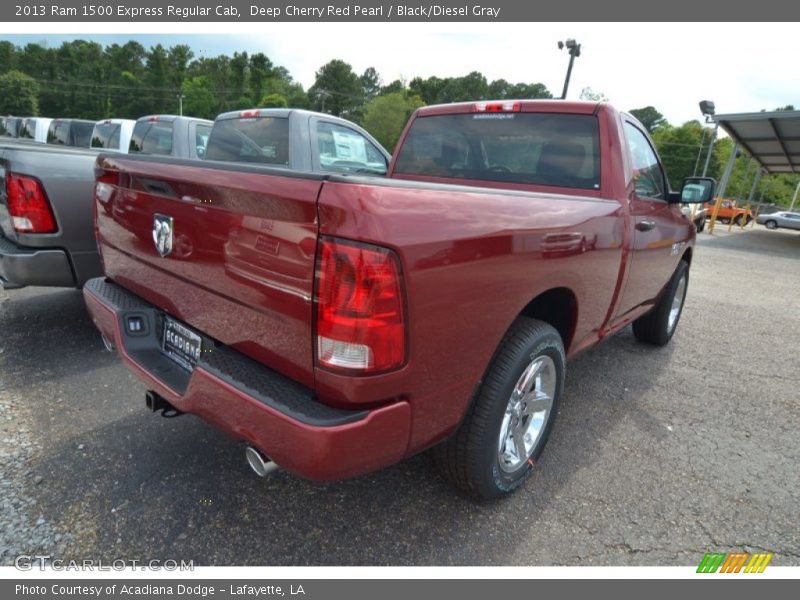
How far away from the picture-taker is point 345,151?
5.94 meters

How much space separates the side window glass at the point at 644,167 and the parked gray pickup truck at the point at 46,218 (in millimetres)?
3875

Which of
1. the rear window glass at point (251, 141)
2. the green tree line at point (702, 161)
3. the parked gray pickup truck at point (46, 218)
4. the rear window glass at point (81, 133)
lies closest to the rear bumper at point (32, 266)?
the parked gray pickup truck at point (46, 218)

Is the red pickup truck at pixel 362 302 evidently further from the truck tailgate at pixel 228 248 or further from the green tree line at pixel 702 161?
the green tree line at pixel 702 161

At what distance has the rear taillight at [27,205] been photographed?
129 inches

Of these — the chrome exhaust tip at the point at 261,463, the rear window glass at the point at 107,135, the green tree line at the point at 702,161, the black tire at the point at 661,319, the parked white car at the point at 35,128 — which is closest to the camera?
the chrome exhaust tip at the point at 261,463

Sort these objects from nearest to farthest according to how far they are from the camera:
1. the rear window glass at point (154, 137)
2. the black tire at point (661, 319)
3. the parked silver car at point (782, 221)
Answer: the black tire at point (661, 319) → the rear window glass at point (154, 137) → the parked silver car at point (782, 221)

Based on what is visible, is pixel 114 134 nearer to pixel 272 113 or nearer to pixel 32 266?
pixel 272 113

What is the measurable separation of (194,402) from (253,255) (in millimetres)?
620

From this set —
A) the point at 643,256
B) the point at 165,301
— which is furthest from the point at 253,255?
the point at 643,256

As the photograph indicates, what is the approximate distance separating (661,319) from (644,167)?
1.67m

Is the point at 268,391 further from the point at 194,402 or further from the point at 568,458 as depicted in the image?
the point at 568,458

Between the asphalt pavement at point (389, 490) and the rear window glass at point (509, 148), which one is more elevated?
the rear window glass at point (509, 148)

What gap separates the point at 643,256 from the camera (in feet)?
10.3

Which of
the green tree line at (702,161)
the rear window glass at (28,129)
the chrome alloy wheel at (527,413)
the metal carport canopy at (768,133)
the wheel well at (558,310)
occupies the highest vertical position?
the green tree line at (702,161)
